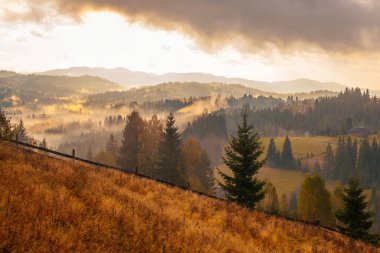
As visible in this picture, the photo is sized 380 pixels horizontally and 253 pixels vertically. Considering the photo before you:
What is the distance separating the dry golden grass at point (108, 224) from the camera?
26.1 ft

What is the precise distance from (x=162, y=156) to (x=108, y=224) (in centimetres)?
5645

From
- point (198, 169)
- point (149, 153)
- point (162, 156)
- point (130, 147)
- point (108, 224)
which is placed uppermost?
point (108, 224)

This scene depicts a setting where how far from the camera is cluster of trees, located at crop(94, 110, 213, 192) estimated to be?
6519 cm

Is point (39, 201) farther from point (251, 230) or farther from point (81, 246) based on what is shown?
point (251, 230)

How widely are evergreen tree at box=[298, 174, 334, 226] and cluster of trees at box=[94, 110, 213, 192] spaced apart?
2395 centimetres

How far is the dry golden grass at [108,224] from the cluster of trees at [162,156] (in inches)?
1264

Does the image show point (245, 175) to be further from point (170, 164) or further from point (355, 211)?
point (170, 164)

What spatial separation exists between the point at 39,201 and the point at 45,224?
145 cm

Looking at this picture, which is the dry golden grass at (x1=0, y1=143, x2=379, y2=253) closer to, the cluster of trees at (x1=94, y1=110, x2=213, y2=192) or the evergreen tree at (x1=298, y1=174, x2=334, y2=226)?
the cluster of trees at (x1=94, y1=110, x2=213, y2=192)

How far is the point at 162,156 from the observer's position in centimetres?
6594

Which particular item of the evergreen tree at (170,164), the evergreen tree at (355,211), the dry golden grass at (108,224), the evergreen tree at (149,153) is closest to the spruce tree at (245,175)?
the evergreen tree at (355,211)

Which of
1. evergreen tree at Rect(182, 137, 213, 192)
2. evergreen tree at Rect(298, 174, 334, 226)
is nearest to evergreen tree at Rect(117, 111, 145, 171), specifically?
evergreen tree at Rect(182, 137, 213, 192)

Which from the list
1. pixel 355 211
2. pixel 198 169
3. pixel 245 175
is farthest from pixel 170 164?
pixel 198 169

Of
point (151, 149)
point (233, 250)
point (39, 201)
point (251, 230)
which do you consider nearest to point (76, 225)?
point (39, 201)
